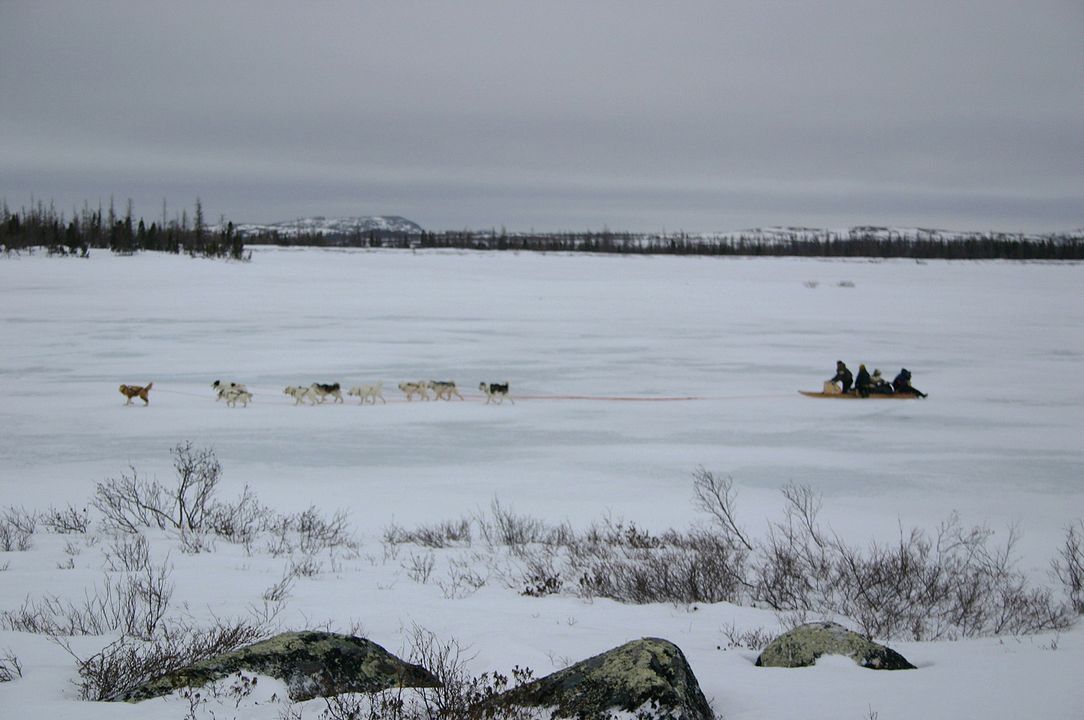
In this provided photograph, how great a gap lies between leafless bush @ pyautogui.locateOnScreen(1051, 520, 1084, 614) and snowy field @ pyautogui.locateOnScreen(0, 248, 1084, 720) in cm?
20

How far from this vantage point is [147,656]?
430cm

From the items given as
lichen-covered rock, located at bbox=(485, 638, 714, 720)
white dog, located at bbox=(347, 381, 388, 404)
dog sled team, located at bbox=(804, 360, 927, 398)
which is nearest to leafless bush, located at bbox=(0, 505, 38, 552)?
lichen-covered rock, located at bbox=(485, 638, 714, 720)

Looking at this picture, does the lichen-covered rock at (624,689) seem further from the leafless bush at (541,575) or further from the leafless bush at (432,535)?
the leafless bush at (432,535)

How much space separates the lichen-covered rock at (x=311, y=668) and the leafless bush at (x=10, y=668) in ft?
2.05

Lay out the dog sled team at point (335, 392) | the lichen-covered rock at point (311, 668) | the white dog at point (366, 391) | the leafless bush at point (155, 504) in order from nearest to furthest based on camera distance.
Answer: the lichen-covered rock at point (311, 668), the leafless bush at point (155, 504), the dog sled team at point (335, 392), the white dog at point (366, 391)

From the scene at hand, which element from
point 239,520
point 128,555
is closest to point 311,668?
point 128,555

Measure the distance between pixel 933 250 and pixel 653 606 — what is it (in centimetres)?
13737

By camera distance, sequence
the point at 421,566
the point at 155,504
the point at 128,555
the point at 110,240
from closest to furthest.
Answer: the point at 128,555 < the point at 421,566 < the point at 155,504 < the point at 110,240

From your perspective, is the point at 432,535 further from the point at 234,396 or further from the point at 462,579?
the point at 234,396

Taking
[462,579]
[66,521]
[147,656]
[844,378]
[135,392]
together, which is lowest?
[66,521]

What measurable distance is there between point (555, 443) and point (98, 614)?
26.3 feet

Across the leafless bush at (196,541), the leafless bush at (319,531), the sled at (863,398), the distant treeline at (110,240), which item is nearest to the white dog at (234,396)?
the leafless bush at (319,531)

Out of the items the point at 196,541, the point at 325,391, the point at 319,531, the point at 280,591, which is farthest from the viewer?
the point at 325,391

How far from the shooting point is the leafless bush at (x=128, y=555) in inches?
264
